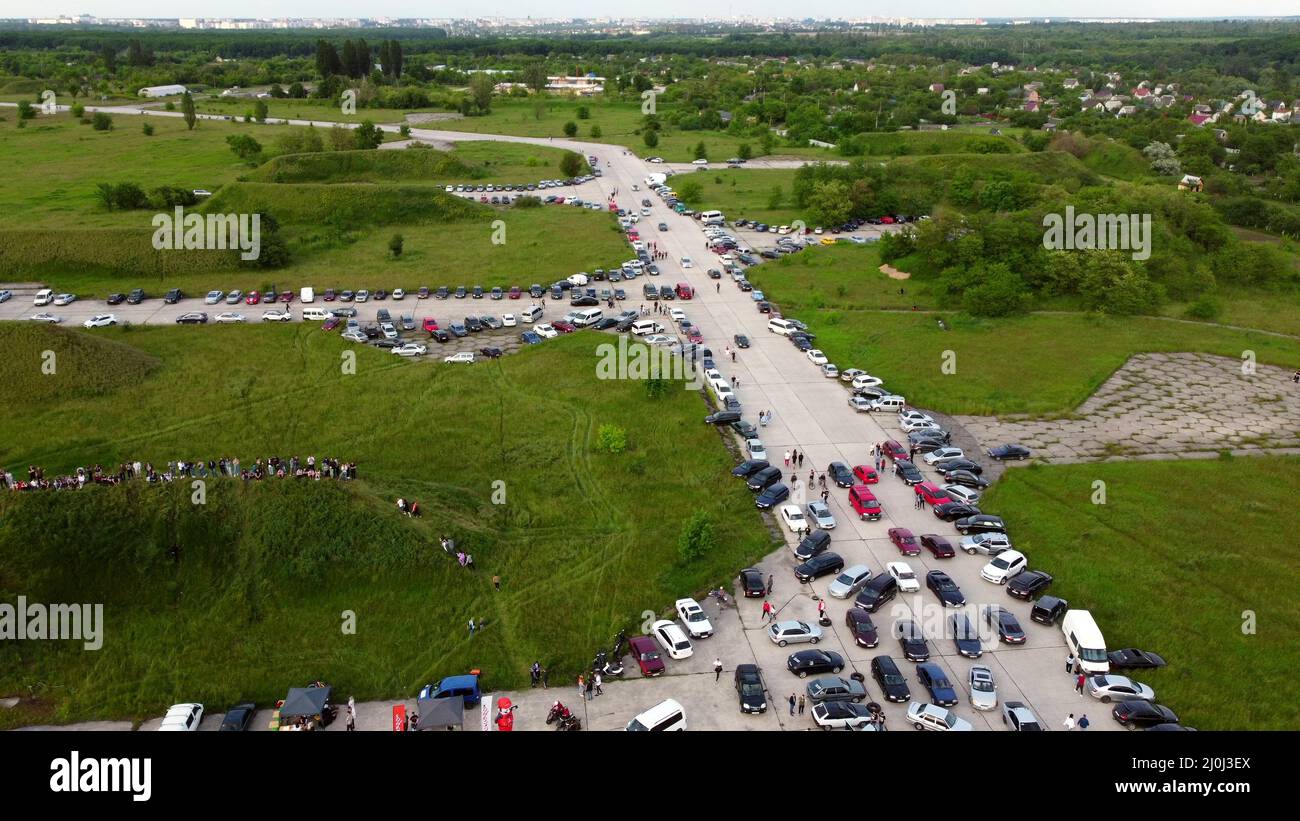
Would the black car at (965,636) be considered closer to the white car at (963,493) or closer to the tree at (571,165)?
the white car at (963,493)

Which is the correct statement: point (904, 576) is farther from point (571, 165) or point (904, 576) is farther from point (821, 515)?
point (571, 165)

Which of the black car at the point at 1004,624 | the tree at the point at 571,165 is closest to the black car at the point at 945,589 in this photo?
the black car at the point at 1004,624

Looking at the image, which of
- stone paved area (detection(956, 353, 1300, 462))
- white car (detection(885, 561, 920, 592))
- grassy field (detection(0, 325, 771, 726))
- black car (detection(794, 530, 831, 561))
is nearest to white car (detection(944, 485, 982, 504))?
stone paved area (detection(956, 353, 1300, 462))

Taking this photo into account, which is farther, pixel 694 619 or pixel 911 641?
pixel 694 619

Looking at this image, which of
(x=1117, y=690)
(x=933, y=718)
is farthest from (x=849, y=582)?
(x=1117, y=690)

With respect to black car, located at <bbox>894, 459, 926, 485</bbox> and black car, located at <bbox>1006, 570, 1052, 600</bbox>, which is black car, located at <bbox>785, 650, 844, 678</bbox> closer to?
black car, located at <bbox>1006, 570, 1052, 600</bbox>

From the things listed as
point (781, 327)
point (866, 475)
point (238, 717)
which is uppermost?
point (781, 327)

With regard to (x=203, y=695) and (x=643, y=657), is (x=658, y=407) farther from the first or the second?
(x=203, y=695)
